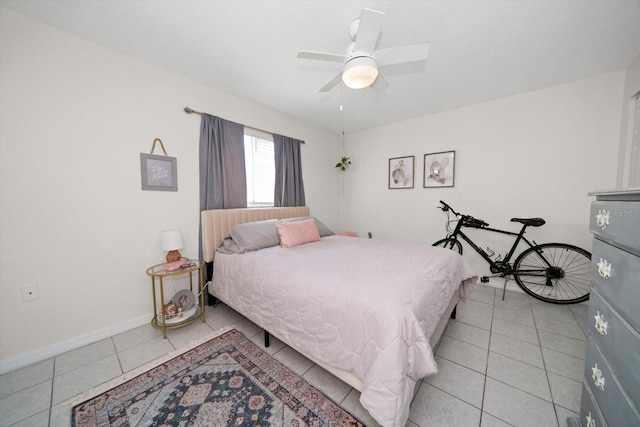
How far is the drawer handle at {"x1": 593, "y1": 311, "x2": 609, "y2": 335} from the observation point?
0.89 metres

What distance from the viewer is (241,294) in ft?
6.54

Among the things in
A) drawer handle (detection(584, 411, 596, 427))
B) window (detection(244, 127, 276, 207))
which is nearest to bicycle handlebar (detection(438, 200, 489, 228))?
drawer handle (detection(584, 411, 596, 427))

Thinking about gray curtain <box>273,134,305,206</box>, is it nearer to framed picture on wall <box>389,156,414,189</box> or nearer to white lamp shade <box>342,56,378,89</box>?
framed picture on wall <box>389,156,414,189</box>

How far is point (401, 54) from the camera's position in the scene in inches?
63.5

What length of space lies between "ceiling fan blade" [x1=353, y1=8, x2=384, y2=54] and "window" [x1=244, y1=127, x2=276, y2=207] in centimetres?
196

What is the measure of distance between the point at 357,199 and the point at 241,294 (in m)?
2.99

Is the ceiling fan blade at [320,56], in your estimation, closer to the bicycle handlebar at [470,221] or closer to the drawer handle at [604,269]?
the drawer handle at [604,269]

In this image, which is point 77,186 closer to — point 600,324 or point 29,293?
point 29,293

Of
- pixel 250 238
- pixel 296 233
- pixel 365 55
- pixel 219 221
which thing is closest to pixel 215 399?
pixel 250 238

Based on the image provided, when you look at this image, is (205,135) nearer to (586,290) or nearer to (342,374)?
(342,374)

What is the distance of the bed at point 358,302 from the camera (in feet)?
3.51

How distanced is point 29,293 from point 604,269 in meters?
3.52

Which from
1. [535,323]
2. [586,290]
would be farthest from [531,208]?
[535,323]

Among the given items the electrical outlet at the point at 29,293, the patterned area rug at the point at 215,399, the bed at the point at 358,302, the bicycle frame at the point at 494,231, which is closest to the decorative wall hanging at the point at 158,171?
the bed at the point at 358,302
